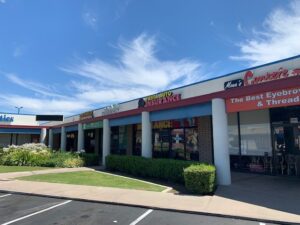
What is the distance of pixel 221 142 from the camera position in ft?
38.3

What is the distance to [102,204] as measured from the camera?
361 inches

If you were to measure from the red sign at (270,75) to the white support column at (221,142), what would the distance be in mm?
2543

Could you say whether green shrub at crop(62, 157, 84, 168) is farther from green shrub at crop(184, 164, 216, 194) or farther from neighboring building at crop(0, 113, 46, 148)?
neighboring building at crop(0, 113, 46, 148)

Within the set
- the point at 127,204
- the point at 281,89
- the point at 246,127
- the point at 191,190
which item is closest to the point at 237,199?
the point at 191,190

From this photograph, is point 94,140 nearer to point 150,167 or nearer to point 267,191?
point 150,167

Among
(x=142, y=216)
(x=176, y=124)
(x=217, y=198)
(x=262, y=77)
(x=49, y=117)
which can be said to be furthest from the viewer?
(x=49, y=117)

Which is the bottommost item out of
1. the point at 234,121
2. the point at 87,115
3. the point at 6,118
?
the point at 234,121

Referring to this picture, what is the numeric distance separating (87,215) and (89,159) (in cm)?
1470

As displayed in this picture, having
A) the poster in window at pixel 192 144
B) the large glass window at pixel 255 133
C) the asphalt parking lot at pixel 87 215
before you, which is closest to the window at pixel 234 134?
the large glass window at pixel 255 133

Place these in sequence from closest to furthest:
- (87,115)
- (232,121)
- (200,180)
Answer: (200,180) < (232,121) < (87,115)

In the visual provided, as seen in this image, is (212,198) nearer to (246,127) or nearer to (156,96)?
(246,127)

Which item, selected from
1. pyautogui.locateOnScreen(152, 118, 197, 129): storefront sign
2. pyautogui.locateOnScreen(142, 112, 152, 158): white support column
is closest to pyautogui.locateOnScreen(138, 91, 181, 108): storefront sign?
pyautogui.locateOnScreen(152, 118, 197, 129): storefront sign

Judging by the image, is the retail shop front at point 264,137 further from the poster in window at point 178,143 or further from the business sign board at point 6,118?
the business sign board at point 6,118

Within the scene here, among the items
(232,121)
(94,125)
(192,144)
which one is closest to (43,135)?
(94,125)
